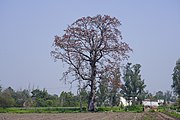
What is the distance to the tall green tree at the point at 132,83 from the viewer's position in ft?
321

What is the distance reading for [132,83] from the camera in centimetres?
9831

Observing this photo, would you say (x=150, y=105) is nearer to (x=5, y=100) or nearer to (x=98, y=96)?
(x=98, y=96)

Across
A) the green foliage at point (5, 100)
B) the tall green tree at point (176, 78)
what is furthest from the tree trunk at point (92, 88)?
the tall green tree at point (176, 78)

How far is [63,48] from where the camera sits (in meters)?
46.1

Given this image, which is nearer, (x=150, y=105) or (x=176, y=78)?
(x=150, y=105)

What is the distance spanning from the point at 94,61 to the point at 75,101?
43.2 meters

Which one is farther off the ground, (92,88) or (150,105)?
(92,88)

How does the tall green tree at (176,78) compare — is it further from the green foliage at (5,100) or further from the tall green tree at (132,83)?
the green foliage at (5,100)

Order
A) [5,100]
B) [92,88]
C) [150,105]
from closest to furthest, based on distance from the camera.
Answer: [92,88] → [5,100] → [150,105]

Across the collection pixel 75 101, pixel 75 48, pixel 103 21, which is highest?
pixel 103 21

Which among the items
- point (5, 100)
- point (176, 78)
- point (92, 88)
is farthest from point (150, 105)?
point (92, 88)

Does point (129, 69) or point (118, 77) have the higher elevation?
Result: point (129, 69)

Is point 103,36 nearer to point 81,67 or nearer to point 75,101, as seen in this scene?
point 81,67

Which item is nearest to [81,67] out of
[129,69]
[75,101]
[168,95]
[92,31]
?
[92,31]
